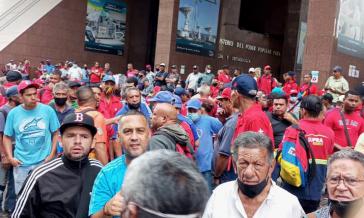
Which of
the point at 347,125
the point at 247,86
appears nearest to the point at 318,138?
the point at 247,86

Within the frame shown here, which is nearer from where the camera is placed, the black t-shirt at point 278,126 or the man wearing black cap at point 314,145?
the man wearing black cap at point 314,145

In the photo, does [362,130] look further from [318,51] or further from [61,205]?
[318,51]

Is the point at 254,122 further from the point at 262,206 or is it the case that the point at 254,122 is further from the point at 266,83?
the point at 266,83

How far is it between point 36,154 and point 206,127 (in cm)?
238

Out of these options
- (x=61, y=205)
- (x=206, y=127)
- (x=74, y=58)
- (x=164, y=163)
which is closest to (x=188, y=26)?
(x=74, y=58)

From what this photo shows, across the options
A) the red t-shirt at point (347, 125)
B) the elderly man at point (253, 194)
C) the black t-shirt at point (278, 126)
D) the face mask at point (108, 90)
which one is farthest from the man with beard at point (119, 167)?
the face mask at point (108, 90)

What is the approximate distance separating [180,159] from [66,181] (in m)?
1.90

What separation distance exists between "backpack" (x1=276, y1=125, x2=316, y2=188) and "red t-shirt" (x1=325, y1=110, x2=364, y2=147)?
200cm

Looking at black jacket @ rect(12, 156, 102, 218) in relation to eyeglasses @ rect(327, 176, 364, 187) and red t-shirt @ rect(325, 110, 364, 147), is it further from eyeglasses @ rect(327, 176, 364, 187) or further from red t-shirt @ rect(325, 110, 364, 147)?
red t-shirt @ rect(325, 110, 364, 147)

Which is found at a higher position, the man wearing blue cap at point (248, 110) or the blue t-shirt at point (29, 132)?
the man wearing blue cap at point (248, 110)

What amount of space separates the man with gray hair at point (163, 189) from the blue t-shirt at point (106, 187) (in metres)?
1.44

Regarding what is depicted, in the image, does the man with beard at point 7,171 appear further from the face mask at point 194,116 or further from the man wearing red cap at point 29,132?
the face mask at point 194,116

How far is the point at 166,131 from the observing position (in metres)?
4.18

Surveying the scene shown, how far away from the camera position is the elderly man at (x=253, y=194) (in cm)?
313
